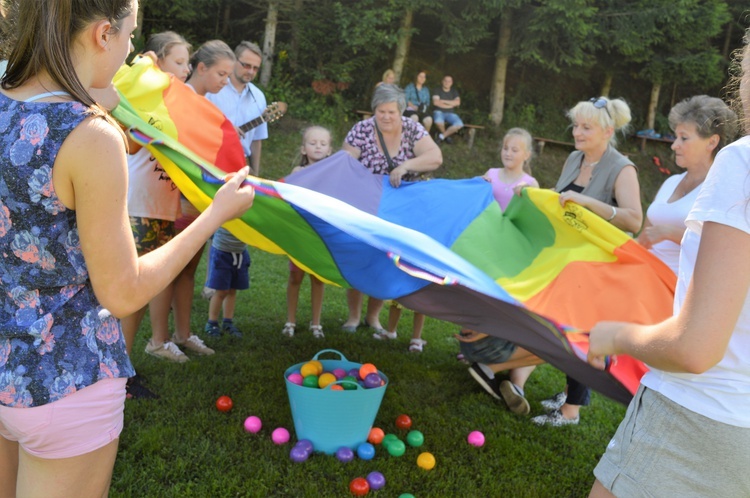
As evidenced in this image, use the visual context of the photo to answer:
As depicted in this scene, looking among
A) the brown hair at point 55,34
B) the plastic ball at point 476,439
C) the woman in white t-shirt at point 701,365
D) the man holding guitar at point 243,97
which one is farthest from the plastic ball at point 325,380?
the man holding guitar at point 243,97

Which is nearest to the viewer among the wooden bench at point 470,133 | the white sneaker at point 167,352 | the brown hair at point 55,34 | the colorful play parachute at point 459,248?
the brown hair at point 55,34

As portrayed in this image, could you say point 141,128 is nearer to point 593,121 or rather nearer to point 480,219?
point 480,219

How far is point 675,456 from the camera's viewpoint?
136 cm

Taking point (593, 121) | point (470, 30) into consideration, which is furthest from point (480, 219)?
point (470, 30)

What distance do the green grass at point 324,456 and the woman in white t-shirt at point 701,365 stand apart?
1.53 m

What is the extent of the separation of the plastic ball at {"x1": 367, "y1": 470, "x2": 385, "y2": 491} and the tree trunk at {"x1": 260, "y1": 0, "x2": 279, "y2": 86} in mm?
11449

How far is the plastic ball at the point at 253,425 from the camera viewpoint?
3.10m

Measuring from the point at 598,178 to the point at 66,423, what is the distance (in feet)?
9.53

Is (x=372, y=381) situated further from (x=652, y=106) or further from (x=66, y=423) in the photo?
(x=652, y=106)

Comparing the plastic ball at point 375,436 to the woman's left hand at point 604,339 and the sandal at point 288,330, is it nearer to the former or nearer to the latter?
the sandal at point 288,330

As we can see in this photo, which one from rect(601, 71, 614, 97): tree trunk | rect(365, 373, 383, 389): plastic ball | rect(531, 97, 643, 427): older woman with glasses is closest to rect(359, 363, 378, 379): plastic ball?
rect(365, 373, 383, 389): plastic ball

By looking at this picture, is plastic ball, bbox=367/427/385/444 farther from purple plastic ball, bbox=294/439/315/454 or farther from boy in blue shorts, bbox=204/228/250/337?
boy in blue shorts, bbox=204/228/250/337

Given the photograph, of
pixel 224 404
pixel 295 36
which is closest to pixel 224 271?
pixel 224 404

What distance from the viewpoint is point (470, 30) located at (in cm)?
1477
